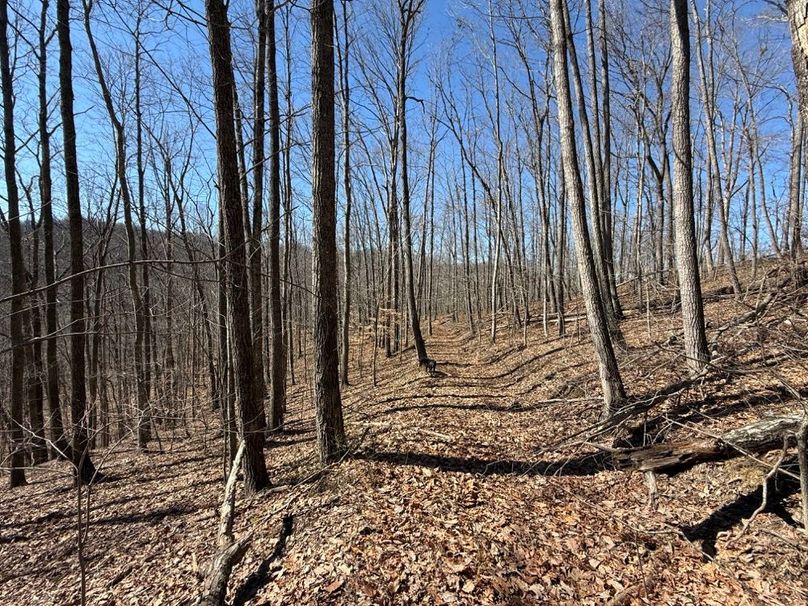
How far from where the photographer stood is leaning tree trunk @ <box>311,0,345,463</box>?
195 inches

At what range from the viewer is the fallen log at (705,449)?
400 centimetres

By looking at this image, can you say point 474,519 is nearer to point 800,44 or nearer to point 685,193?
point 800,44

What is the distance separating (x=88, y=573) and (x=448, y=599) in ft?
13.8

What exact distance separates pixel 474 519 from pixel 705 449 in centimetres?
273

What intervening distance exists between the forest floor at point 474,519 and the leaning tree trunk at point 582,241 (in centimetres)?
69

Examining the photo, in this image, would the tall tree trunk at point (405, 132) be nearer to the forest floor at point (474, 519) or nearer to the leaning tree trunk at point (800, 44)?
the forest floor at point (474, 519)

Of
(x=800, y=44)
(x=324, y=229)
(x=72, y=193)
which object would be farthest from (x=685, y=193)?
(x=72, y=193)

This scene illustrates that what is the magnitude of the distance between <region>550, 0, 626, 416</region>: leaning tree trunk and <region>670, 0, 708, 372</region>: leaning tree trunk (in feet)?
4.28

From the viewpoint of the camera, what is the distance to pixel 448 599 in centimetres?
306

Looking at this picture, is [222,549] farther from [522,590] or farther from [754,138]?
[754,138]

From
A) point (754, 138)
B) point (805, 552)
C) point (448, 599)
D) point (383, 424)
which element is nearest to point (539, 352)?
point (383, 424)

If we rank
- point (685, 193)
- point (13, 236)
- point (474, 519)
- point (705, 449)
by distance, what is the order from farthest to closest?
1. point (13, 236)
2. point (685, 193)
3. point (705, 449)
4. point (474, 519)

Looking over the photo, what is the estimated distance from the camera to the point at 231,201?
14.9ft

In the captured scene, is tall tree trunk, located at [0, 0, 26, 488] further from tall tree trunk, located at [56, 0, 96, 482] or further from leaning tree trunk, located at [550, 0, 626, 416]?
leaning tree trunk, located at [550, 0, 626, 416]
